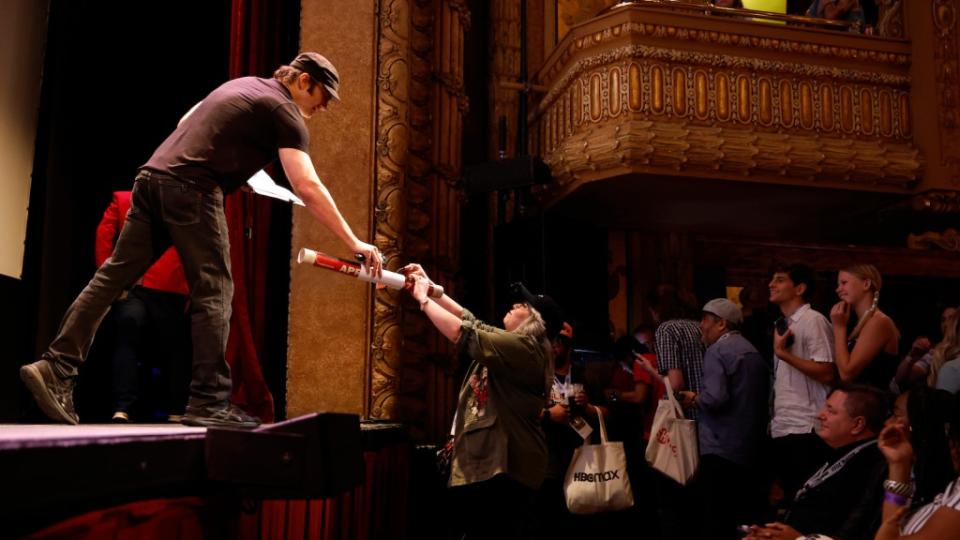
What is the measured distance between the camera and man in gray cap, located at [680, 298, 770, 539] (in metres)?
4.40

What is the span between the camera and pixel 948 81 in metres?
6.80

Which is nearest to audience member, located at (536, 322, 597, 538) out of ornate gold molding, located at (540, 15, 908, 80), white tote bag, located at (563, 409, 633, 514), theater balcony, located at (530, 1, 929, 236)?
white tote bag, located at (563, 409, 633, 514)

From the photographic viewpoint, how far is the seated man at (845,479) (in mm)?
3094

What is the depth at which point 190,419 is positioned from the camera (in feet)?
8.90

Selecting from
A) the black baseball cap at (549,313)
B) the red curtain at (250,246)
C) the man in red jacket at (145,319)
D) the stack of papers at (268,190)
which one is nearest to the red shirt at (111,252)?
the man in red jacket at (145,319)

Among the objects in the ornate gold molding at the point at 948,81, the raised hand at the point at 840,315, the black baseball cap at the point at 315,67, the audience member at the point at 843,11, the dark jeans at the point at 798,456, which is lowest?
the dark jeans at the point at 798,456

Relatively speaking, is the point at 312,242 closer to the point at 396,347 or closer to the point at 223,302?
the point at 396,347

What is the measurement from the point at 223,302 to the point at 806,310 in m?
3.05

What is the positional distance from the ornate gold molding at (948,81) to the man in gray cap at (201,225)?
552 centimetres

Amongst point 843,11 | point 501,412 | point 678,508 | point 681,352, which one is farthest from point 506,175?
point 843,11

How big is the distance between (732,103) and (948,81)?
1.79 meters

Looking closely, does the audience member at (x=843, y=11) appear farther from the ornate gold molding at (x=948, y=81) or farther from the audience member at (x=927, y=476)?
the audience member at (x=927, y=476)

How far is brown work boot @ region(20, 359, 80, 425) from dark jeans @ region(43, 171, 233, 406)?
3cm

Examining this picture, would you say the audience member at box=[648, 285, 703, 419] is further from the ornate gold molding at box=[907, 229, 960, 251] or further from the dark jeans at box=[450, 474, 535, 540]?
the ornate gold molding at box=[907, 229, 960, 251]
